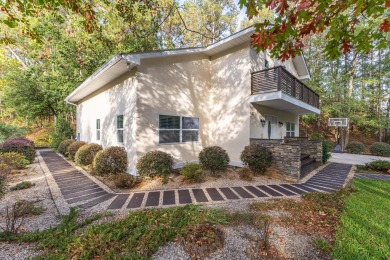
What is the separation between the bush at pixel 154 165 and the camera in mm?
6543

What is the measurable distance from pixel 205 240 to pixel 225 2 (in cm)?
2127

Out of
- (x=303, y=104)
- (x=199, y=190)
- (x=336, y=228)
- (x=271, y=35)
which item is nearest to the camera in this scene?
(x=271, y=35)

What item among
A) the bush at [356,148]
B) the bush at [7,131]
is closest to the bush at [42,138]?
the bush at [7,131]

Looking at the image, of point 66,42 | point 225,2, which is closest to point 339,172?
point 225,2

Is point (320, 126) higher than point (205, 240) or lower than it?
higher

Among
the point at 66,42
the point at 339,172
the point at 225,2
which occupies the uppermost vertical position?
the point at 225,2

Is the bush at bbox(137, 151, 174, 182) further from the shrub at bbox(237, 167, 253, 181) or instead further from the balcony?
the balcony

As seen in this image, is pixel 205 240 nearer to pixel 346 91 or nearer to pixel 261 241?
pixel 261 241

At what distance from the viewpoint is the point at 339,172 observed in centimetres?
840

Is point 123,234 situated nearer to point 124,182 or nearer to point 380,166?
point 124,182

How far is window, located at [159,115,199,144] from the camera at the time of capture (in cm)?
791

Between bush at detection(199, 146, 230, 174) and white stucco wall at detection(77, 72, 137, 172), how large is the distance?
288 cm

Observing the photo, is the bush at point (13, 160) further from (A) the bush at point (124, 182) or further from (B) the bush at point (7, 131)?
(B) the bush at point (7, 131)

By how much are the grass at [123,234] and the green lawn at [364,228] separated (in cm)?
159
